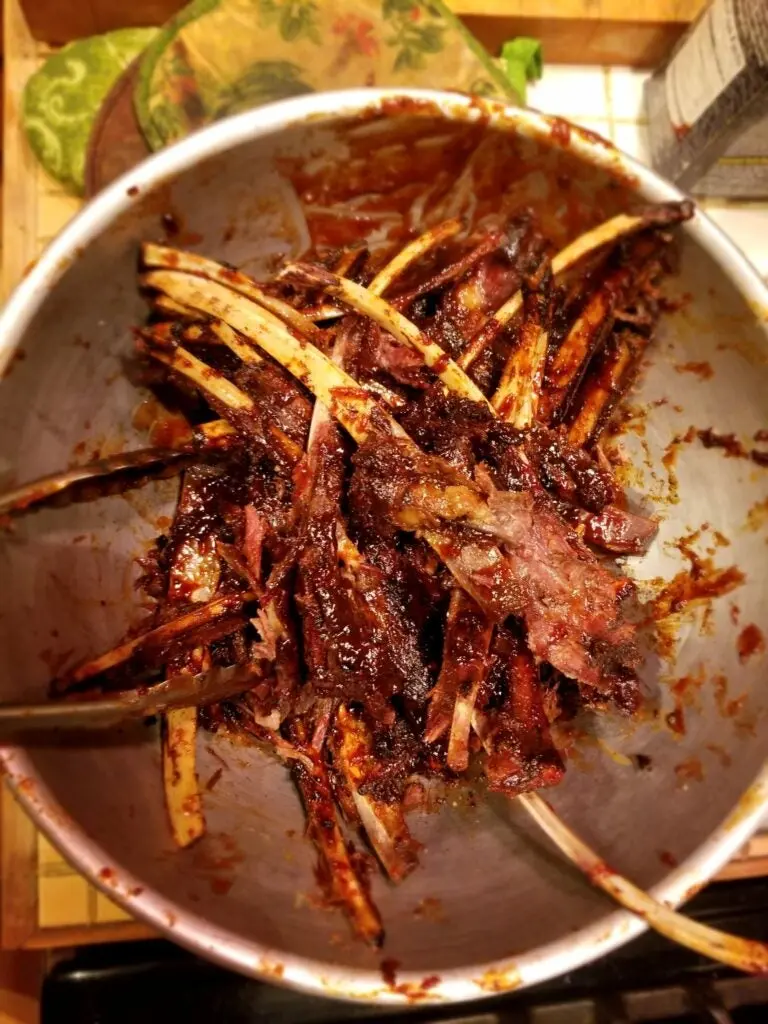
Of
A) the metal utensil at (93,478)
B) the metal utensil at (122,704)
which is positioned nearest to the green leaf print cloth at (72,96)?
the metal utensil at (93,478)

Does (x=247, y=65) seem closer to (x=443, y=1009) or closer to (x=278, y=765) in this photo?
(x=278, y=765)

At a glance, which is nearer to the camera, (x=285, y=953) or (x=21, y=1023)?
(x=285, y=953)

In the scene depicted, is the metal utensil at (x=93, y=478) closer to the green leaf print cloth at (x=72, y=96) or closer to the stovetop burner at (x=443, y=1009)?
the green leaf print cloth at (x=72, y=96)

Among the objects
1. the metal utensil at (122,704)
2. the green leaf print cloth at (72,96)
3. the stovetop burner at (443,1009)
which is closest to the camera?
the metal utensil at (122,704)

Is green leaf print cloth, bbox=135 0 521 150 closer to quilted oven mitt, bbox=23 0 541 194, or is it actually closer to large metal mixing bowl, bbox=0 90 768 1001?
quilted oven mitt, bbox=23 0 541 194

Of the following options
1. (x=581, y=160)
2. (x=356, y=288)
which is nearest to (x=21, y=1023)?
(x=356, y=288)

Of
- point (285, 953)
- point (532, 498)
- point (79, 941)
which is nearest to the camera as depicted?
point (285, 953)

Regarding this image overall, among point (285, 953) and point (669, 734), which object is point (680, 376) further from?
point (285, 953)
